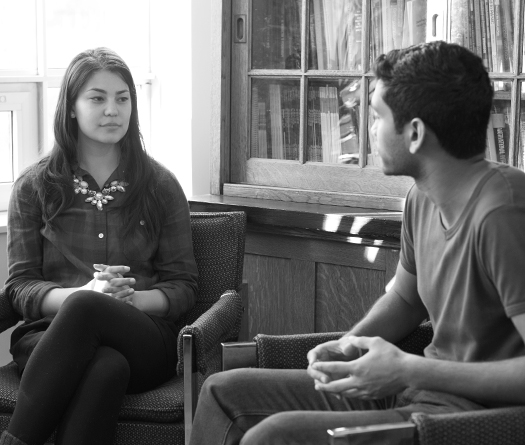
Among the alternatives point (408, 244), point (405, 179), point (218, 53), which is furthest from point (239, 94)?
point (408, 244)

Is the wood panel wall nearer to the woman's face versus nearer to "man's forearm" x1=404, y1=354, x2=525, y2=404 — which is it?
the woman's face

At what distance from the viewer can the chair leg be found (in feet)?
6.53

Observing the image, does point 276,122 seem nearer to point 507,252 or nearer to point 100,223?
point 100,223

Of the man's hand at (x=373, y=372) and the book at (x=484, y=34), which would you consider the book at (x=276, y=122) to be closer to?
the book at (x=484, y=34)

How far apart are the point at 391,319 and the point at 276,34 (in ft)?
4.52

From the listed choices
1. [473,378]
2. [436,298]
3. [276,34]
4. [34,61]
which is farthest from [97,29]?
[473,378]

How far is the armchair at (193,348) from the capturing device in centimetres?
201

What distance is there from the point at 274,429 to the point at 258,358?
353mm

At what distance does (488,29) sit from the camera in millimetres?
2535

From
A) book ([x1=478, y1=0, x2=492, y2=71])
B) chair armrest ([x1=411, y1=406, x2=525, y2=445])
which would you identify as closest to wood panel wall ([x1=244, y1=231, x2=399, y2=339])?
book ([x1=478, y1=0, x2=492, y2=71])

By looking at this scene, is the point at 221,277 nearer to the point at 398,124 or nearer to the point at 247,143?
the point at 247,143

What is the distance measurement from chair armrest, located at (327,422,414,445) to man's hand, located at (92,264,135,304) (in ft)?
3.08

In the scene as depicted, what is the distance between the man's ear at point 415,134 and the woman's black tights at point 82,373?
86cm

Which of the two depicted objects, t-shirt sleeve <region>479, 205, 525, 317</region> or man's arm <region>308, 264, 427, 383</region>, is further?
man's arm <region>308, 264, 427, 383</region>
